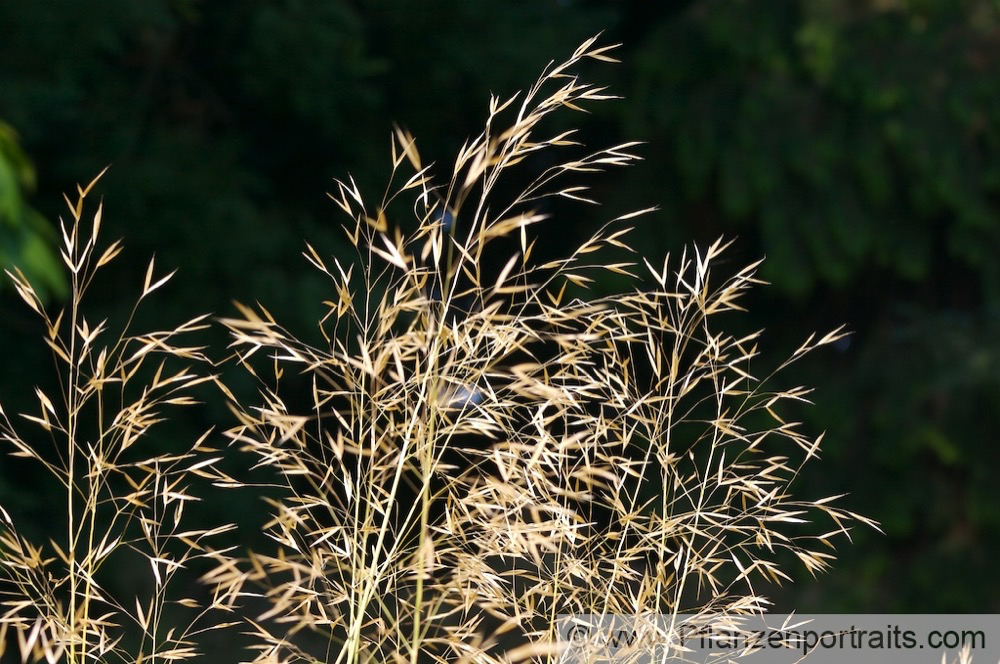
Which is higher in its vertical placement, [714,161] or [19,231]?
[19,231]

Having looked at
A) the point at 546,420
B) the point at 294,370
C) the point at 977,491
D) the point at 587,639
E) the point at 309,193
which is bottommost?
the point at 977,491

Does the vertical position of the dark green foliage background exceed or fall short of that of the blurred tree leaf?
it falls short

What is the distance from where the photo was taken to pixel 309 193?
15.6 feet

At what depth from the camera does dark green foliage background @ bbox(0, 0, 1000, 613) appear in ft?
13.4

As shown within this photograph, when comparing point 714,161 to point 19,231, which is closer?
point 19,231

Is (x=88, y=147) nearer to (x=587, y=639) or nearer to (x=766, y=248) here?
(x=766, y=248)

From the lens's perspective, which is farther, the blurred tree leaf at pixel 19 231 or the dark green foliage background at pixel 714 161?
the dark green foliage background at pixel 714 161

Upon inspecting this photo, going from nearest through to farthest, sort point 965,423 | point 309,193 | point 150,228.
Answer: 1. point 150,228
2. point 965,423
3. point 309,193

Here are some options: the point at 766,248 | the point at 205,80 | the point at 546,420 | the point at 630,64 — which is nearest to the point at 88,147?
the point at 205,80

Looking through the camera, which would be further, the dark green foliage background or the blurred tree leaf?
the dark green foliage background

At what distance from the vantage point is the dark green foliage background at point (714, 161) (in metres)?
4.09

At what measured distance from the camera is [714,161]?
15.2 feet

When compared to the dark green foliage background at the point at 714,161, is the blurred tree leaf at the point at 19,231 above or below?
above

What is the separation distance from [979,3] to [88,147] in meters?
3.60
